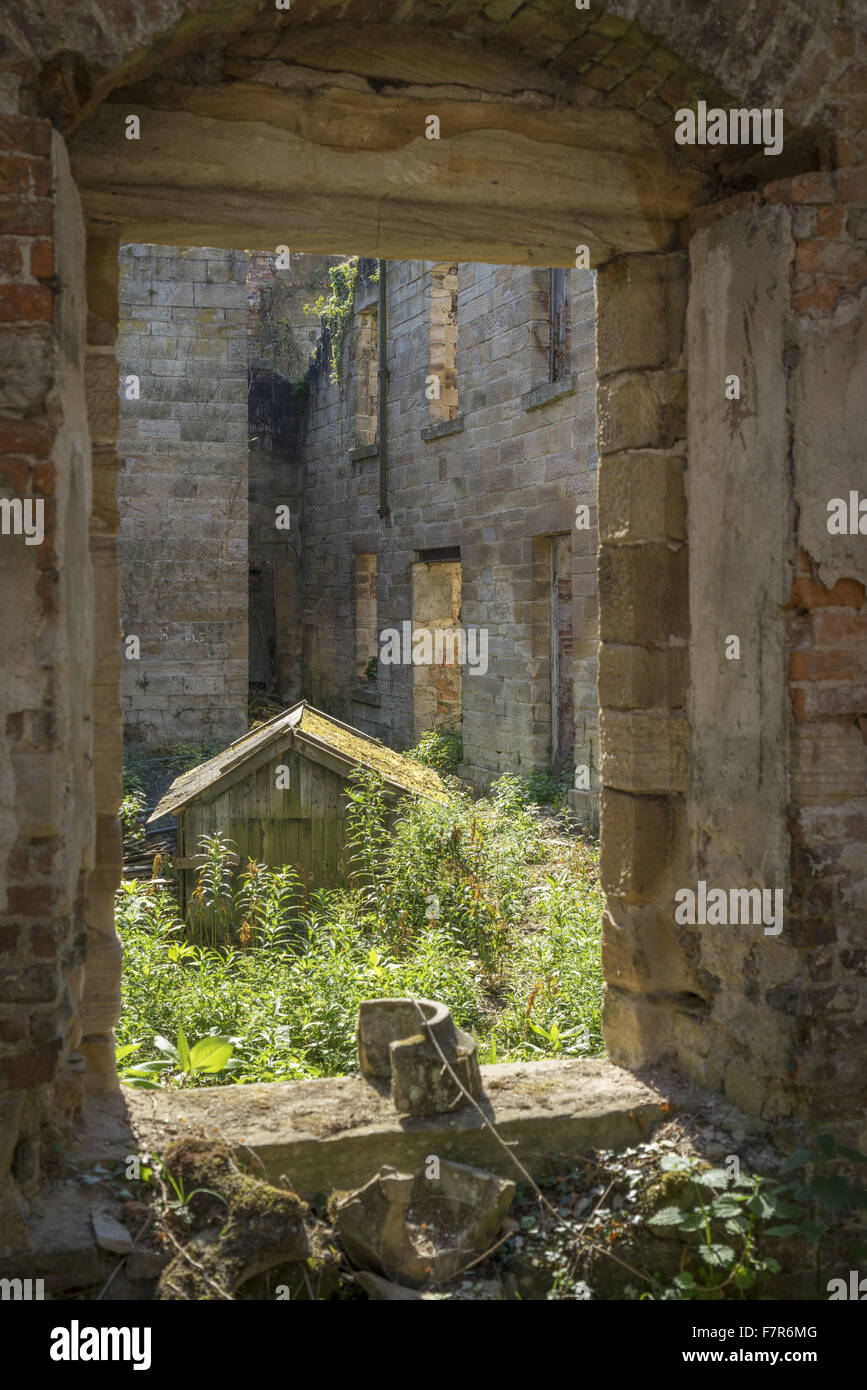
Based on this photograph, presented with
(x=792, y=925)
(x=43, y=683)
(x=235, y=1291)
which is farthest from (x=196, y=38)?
(x=235, y=1291)

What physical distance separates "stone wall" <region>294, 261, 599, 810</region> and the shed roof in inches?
69.3

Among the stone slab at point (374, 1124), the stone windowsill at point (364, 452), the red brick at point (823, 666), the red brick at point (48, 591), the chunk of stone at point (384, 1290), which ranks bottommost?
the chunk of stone at point (384, 1290)

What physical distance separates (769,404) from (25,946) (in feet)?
7.99

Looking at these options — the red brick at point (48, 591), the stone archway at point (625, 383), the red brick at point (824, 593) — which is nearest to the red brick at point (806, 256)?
the stone archway at point (625, 383)

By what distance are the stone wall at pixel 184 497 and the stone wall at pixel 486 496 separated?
2.06m

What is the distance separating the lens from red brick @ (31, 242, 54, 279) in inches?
110

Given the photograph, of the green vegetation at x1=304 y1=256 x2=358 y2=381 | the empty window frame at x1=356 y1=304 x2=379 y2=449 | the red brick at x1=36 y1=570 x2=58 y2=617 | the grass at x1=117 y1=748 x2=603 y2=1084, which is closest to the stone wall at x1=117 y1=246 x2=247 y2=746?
the empty window frame at x1=356 y1=304 x2=379 y2=449

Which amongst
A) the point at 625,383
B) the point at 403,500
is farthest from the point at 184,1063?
the point at 403,500

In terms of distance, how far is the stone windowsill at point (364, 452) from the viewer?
48.1ft

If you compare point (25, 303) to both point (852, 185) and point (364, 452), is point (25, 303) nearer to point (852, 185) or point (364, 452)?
point (852, 185)

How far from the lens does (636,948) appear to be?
382 cm

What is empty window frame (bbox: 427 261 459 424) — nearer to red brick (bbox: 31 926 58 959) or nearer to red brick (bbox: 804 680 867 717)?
red brick (bbox: 804 680 867 717)

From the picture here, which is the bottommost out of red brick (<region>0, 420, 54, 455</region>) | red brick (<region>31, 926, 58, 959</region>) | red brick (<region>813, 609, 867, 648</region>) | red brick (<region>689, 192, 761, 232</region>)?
red brick (<region>31, 926, 58, 959</region>)

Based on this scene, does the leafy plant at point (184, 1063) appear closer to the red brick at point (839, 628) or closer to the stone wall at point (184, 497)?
the red brick at point (839, 628)
